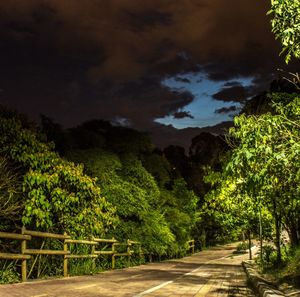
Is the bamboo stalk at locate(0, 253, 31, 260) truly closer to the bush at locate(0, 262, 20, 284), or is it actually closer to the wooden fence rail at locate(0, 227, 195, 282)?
the wooden fence rail at locate(0, 227, 195, 282)

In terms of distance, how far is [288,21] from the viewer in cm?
741

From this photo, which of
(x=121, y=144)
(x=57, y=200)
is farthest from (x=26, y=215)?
(x=121, y=144)

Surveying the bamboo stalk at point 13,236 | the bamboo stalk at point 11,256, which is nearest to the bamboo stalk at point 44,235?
the bamboo stalk at point 13,236

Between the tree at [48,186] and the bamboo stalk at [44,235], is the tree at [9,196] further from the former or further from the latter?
the bamboo stalk at [44,235]

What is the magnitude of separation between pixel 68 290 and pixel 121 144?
17.2m

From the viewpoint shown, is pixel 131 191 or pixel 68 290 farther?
pixel 131 191

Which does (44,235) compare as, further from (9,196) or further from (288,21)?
(288,21)

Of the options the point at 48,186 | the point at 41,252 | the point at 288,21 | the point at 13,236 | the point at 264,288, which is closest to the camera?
the point at 288,21

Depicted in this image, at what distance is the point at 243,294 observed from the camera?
11.4 metres

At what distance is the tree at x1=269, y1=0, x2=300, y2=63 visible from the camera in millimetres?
7223

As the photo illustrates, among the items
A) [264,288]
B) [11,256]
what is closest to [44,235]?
[11,256]

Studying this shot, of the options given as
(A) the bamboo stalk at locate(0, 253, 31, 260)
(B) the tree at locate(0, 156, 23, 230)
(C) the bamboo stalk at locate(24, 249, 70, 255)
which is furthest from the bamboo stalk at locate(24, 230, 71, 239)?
(B) the tree at locate(0, 156, 23, 230)

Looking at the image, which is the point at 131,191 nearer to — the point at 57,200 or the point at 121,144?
the point at 121,144

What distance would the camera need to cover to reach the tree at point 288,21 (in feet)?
23.7
